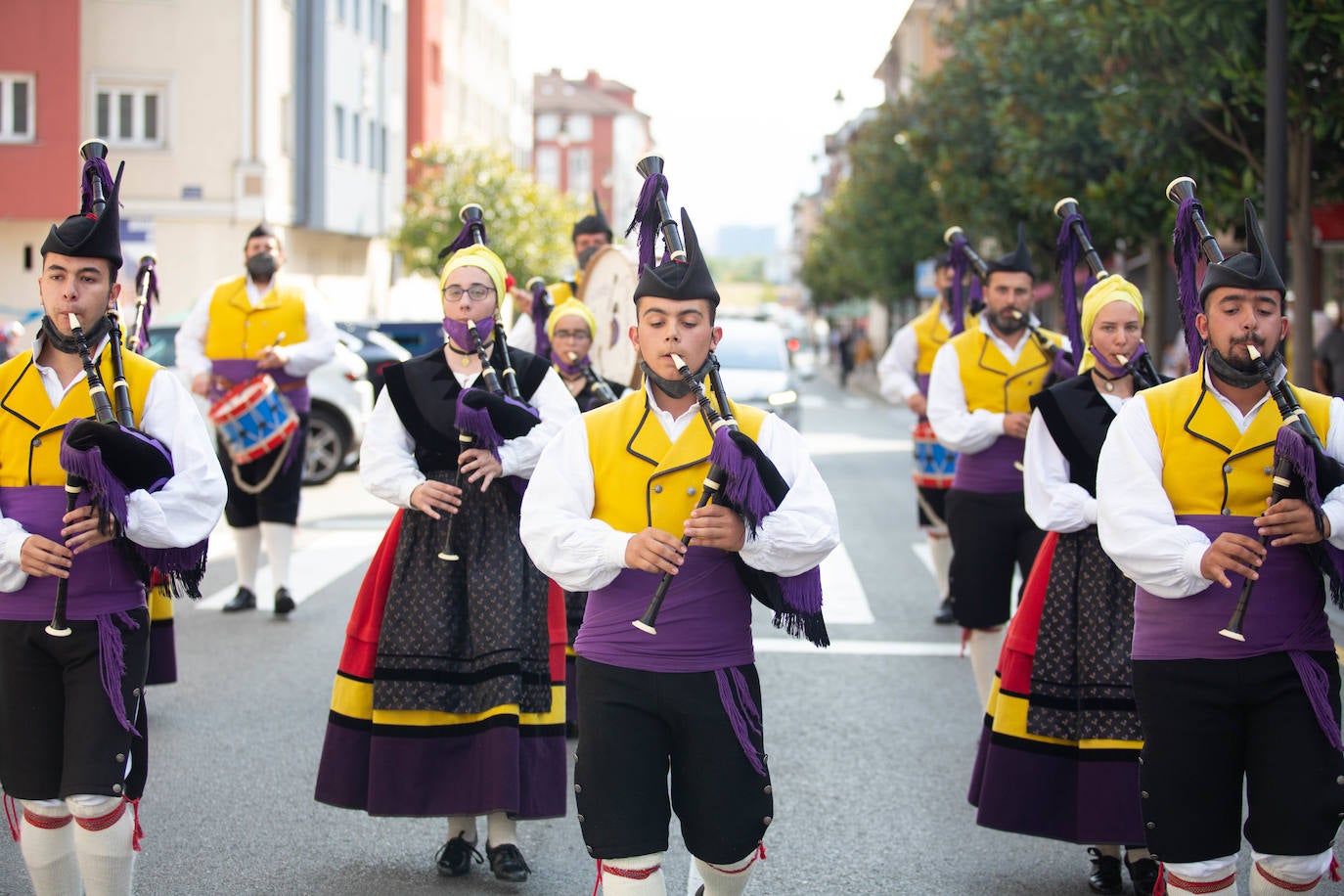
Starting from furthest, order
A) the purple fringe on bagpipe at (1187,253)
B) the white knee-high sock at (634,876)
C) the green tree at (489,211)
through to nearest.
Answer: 1. the green tree at (489,211)
2. the purple fringe on bagpipe at (1187,253)
3. the white knee-high sock at (634,876)

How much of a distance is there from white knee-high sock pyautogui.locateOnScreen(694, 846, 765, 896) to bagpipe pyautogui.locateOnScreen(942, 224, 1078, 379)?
3192 mm

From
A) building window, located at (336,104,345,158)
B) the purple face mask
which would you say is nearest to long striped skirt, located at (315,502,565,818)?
the purple face mask

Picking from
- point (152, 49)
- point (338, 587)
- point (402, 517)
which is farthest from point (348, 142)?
point (402, 517)

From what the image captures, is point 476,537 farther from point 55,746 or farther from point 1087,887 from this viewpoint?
point 1087,887

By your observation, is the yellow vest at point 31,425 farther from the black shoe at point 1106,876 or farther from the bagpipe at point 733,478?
the black shoe at point 1106,876

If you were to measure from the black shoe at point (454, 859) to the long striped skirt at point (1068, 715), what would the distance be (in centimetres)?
172

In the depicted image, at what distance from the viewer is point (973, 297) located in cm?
975

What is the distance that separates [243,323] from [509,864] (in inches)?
202

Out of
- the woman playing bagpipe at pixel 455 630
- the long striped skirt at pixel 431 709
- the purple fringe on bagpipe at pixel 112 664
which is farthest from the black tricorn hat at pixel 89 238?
the long striped skirt at pixel 431 709

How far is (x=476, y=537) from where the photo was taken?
17.6 feet

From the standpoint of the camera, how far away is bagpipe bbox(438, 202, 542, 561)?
521 cm

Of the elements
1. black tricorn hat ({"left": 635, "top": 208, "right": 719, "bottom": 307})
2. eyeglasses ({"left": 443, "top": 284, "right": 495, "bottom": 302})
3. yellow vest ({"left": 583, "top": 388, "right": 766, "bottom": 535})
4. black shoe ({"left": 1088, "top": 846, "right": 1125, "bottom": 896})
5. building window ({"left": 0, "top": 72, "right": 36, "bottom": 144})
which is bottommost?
black shoe ({"left": 1088, "top": 846, "right": 1125, "bottom": 896})

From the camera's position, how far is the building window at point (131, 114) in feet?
98.1

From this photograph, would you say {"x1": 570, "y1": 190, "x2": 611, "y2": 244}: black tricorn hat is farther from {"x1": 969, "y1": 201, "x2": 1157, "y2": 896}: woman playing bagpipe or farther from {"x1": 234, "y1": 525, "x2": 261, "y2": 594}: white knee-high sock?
{"x1": 969, "y1": 201, "x2": 1157, "y2": 896}: woman playing bagpipe
